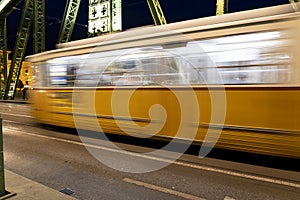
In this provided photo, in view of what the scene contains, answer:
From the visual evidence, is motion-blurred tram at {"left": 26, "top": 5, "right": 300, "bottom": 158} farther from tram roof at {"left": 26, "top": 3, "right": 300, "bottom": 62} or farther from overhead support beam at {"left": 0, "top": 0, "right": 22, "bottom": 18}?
overhead support beam at {"left": 0, "top": 0, "right": 22, "bottom": 18}

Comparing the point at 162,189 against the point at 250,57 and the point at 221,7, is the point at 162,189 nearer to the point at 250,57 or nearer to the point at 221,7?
the point at 250,57

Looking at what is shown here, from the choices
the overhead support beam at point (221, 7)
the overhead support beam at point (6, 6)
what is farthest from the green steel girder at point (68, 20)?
the overhead support beam at point (221, 7)

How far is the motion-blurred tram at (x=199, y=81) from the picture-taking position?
5.41 meters

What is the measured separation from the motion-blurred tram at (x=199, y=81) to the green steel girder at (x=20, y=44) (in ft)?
80.1

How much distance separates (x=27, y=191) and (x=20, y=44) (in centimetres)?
3025

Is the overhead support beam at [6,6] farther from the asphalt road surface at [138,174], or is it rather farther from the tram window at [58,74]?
the asphalt road surface at [138,174]

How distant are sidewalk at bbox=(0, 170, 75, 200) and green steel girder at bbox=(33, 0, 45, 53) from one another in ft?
85.7

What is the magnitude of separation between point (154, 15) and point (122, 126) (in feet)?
41.6

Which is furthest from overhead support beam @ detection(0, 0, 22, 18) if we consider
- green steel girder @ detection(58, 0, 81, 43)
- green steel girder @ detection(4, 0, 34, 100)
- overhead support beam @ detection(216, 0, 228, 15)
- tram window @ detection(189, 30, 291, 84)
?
tram window @ detection(189, 30, 291, 84)

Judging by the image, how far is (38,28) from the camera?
29.1 m

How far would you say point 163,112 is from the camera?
272 inches

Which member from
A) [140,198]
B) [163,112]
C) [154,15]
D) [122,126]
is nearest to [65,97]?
[122,126]

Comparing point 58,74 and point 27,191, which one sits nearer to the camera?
point 27,191

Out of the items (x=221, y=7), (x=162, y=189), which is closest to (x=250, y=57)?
(x=162, y=189)
